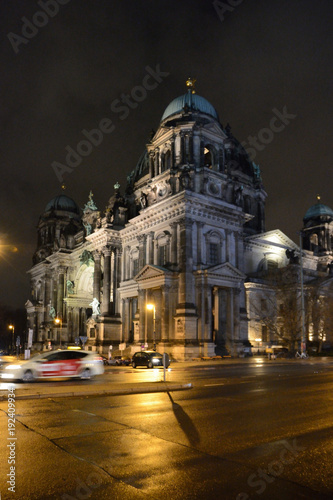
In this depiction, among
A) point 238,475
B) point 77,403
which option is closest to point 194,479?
point 238,475

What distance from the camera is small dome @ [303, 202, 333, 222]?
8473 cm

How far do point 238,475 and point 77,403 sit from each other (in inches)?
337

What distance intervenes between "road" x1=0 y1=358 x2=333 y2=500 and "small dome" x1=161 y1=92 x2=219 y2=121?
47.2m

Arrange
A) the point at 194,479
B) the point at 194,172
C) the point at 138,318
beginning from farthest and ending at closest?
the point at 138,318, the point at 194,172, the point at 194,479

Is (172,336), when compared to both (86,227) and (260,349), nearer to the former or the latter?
(260,349)

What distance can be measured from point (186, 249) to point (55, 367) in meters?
26.0

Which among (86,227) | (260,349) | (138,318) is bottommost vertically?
(260,349)

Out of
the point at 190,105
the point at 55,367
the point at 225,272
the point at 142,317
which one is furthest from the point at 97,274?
the point at 55,367

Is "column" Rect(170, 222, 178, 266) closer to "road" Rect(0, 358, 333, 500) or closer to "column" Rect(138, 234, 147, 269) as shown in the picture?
"column" Rect(138, 234, 147, 269)

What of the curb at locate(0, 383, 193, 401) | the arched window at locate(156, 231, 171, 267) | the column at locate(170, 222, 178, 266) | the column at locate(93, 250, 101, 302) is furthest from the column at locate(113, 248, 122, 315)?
the curb at locate(0, 383, 193, 401)

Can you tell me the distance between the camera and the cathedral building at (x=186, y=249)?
46562 mm

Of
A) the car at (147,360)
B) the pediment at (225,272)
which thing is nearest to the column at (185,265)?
the pediment at (225,272)

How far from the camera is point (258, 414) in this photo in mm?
11602

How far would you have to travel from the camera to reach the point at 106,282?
6044 centimetres
